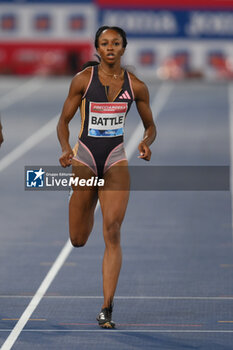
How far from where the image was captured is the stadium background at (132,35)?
40812 mm

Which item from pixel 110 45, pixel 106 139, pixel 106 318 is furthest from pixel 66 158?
pixel 106 318

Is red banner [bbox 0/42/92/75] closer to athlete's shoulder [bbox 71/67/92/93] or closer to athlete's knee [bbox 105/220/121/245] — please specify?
athlete's shoulder [bbox 71/67/92/93]

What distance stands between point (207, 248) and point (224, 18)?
102 feet

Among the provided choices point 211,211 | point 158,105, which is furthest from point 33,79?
point 211,211

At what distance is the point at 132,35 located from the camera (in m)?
41.4

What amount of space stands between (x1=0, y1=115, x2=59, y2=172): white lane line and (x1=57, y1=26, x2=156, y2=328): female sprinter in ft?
31.3

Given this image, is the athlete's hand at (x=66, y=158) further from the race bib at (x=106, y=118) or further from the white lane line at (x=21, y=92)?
the white lane line at (x=21, y=92)

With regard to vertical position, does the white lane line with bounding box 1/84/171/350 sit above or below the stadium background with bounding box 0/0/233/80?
above

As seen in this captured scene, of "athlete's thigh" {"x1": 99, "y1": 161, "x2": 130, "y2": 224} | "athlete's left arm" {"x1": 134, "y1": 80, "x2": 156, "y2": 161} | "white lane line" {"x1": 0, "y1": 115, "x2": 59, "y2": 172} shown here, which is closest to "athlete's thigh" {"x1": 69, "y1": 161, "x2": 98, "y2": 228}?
"athlete's thigh" {"x1": 99, "y1": 161, "x2": 130, "y2": 224}

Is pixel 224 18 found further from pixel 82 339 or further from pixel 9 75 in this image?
pixel 82 339

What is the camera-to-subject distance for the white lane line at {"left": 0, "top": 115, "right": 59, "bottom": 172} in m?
17.9

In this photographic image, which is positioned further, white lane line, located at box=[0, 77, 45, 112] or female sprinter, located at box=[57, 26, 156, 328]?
white lane line, located at box=[0, 77, 45, 112]

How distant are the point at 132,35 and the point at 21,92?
8.86m

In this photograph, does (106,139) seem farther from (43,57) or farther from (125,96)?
(43,57)
